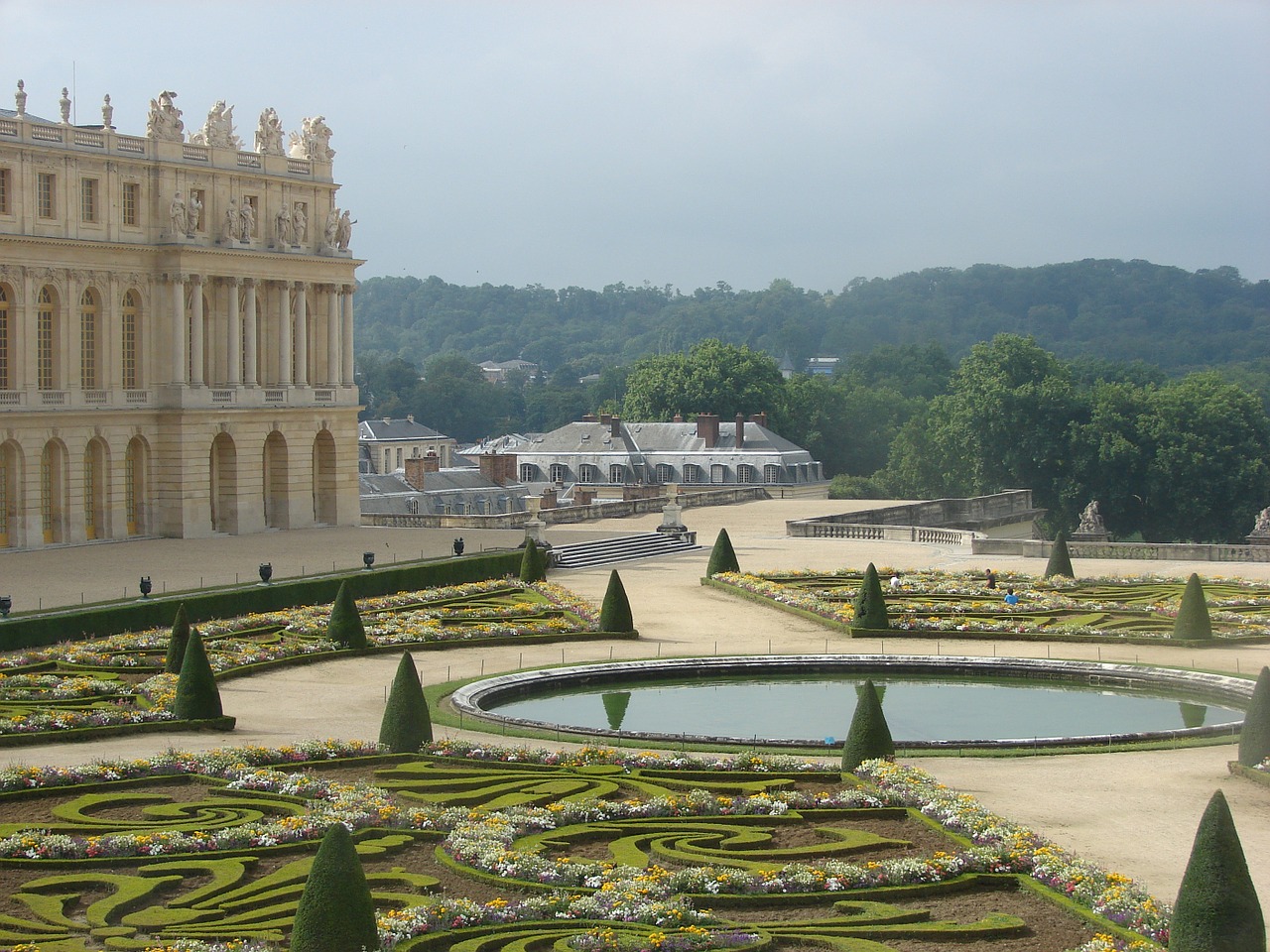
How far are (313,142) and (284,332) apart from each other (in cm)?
723

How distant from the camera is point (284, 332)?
63.8 m

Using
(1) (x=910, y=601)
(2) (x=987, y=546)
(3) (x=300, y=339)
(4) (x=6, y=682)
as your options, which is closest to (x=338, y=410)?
(3) (x=300, y=339)

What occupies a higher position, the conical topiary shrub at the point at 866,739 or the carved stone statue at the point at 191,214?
the carved stone statue at the point at 191,214

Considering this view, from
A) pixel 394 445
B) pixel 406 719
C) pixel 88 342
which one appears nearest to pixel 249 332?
pixel 88 342

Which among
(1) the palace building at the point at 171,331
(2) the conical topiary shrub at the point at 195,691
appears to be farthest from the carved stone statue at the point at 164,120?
(2) the conical topiary shrub at the point at 195,691

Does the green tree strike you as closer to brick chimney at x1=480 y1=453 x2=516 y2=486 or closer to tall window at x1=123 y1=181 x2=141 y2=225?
tall window at x1=123 y1=181 x2=141 y2=225

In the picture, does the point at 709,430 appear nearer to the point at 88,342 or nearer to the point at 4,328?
the point at 88,342

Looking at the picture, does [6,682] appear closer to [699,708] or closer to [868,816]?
[699,708]

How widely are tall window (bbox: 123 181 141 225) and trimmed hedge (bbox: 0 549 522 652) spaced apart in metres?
16.9

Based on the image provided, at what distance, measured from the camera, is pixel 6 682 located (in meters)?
32.8

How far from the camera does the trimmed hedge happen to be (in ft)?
124

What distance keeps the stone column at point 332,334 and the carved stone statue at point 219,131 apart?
248 inches

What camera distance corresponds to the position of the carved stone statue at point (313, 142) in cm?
6606

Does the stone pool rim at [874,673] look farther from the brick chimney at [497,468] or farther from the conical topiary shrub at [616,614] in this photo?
the brick chimney at [497,468]
